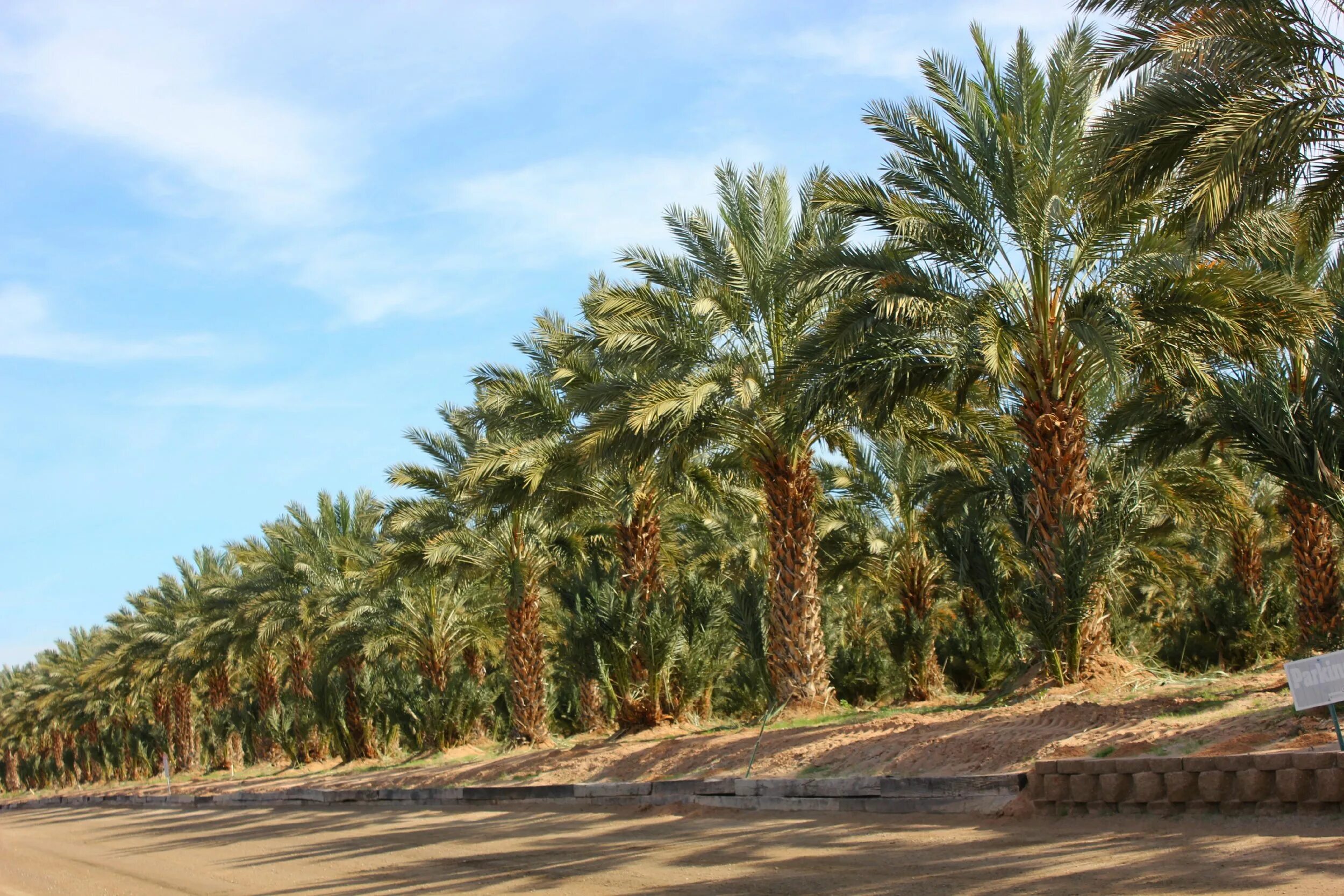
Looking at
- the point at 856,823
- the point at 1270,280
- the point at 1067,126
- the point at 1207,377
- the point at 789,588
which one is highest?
the point at 1067,126

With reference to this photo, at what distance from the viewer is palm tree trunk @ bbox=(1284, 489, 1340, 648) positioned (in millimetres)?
17000

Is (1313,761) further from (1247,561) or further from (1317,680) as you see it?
(1247,561)

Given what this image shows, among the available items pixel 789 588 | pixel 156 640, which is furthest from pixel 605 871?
pixel 156 640

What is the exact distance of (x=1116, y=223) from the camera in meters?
13.7

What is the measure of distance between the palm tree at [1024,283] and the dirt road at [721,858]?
17.1 ft

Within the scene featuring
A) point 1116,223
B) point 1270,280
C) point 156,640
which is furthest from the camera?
point 156,640

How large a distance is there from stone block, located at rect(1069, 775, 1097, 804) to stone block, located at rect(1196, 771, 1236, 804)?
93 cm

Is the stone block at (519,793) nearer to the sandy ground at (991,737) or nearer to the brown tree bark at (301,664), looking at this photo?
the sandy ground at (991,737)

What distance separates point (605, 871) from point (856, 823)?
251 centimetres

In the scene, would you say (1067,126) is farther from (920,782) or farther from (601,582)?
(601,582)

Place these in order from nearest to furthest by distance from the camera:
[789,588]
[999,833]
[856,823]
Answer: [999,833] → [856,823] → [789,588]

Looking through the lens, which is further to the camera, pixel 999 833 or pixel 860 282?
pixel 860 282

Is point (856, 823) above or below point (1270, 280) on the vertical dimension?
below

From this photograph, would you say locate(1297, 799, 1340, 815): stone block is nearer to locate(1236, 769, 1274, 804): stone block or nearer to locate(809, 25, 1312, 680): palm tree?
locate(1236, 769, 1274, 804): stone block
